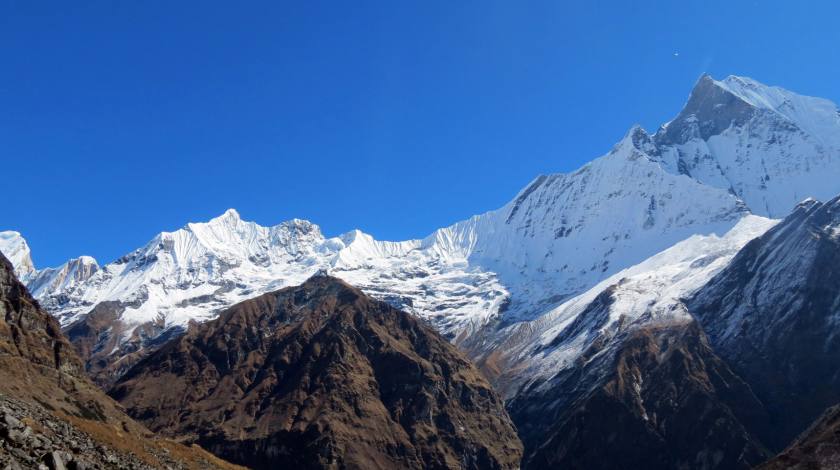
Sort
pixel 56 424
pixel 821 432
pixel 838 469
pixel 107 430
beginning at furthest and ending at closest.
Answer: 1. pixel 107 430
2. pixel 821 432
3. pixel 838 469
4. pixel 56 424

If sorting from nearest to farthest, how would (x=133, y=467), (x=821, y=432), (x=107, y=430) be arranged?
(x=133, y=467), (x=821, y=432), (x=107, y=430)

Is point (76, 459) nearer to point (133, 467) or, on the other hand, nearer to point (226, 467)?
point (133, 467)

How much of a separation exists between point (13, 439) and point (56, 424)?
142ft

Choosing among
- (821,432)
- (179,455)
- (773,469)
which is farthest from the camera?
(179,455)

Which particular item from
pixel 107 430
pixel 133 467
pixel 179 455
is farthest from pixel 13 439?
pixel 179 455

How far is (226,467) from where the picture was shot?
189m

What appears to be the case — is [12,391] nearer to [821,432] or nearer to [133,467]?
[133,467]

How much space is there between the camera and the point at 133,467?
105m

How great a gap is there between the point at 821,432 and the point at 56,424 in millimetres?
126234

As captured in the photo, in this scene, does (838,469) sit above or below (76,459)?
below

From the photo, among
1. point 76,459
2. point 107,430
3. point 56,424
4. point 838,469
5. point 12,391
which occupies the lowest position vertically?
point 838,469

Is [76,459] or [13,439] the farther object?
[76,459]

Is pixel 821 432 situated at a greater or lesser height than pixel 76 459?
lesser

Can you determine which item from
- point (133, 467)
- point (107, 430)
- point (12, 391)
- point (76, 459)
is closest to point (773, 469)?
point (133, 467)
